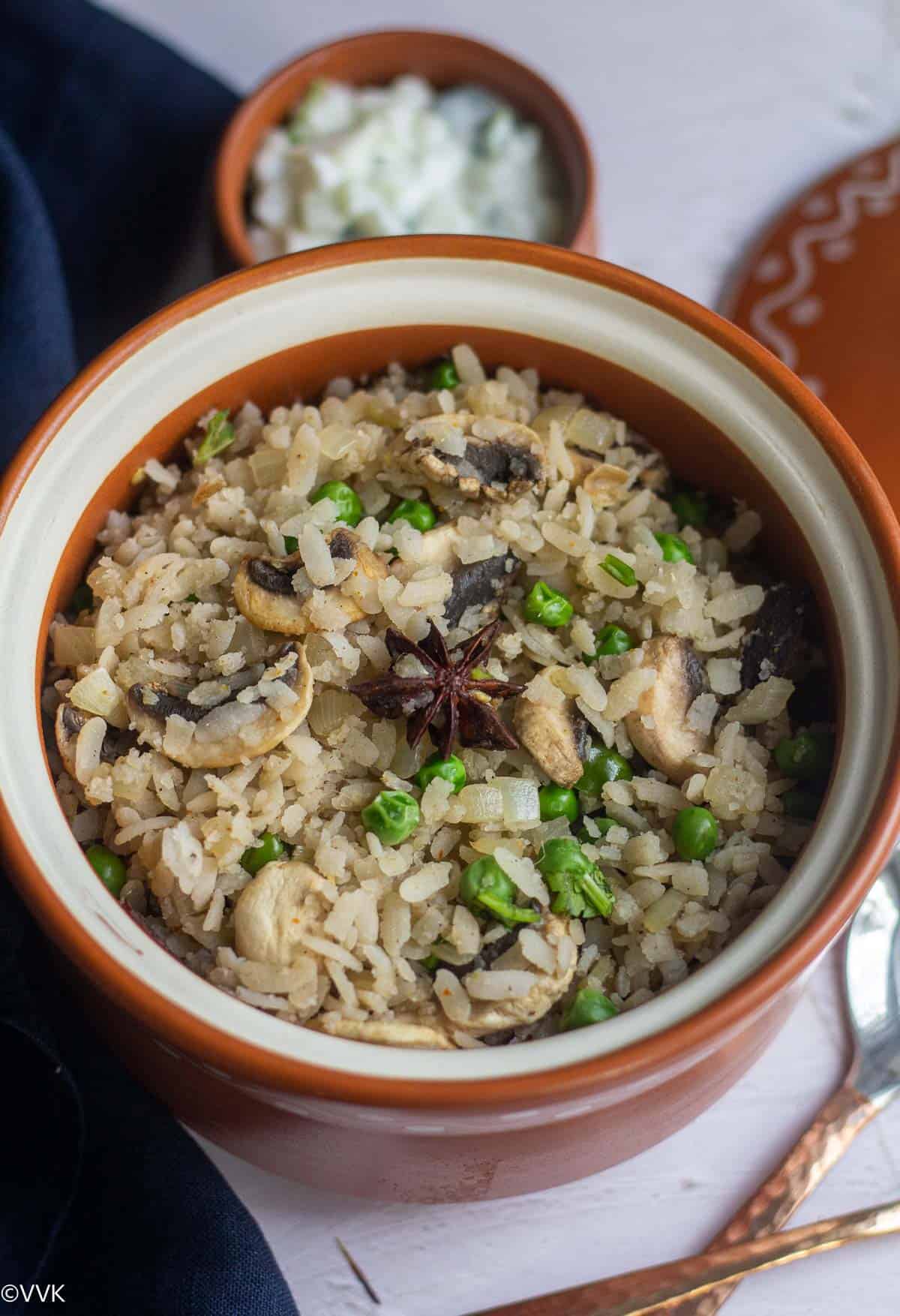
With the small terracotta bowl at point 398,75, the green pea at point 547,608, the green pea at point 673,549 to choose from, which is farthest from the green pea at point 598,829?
the small terracotta bowl at point 398,75

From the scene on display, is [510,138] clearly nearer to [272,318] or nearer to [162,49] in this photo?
[162,49]

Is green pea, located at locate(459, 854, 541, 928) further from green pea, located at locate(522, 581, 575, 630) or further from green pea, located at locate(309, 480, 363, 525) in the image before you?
green pea, located at locate(309, 480, 363, 525)

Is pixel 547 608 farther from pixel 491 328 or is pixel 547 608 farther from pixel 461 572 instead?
pixel 491 328

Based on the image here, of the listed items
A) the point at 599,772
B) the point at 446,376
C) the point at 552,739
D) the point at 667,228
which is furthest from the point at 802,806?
the point at 667,228

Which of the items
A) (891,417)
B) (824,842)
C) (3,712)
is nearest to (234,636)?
(3,712)

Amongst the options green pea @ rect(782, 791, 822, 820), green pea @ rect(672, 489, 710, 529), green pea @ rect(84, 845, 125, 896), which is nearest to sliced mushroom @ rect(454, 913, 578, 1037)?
green pea @ rect(782, 791, 822, 820)

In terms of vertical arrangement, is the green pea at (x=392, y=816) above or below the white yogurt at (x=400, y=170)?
below

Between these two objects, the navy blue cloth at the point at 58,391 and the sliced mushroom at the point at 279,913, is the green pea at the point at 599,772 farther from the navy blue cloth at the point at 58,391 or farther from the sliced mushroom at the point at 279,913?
the navy blue cloth at the point at 58,391

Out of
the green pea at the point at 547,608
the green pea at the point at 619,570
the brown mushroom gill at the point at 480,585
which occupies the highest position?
the green pea at the point at 619,570
